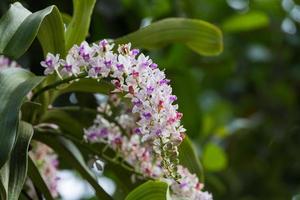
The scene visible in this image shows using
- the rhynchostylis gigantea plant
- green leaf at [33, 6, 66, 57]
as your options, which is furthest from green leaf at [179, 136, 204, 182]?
green leaf at [33, 6, 66, 57]

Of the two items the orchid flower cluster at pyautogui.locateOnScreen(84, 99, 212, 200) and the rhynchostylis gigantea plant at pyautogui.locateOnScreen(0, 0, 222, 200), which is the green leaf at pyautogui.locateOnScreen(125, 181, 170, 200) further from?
the orchid flower cluster at pyautogui.locateOnScreen(84, 99, 212, 200)

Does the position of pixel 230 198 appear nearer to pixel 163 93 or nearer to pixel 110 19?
pixel 110 19

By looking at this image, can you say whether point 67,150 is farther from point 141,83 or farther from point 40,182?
point 141,83

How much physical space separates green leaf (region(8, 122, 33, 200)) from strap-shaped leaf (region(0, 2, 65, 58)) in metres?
0.10

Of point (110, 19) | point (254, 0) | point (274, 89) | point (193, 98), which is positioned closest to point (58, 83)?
point (110, 19)

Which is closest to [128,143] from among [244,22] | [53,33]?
[53,33]

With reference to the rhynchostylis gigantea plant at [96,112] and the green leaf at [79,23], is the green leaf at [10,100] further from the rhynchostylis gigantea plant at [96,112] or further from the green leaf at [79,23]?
the green leaf at [79,23]

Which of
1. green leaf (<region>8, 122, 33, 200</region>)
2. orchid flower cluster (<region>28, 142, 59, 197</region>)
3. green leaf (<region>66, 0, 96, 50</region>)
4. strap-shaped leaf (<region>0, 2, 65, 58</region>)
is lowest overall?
orchid flower cluster (<region>28, 142, 59, 197</region>)

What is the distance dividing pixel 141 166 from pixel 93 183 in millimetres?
69

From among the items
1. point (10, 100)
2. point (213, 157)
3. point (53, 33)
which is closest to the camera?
point (10, 100)

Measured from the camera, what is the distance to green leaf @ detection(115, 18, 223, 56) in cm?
98

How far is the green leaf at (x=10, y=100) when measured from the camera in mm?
A: 704

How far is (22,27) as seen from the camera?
78cm

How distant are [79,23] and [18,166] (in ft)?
0.76
